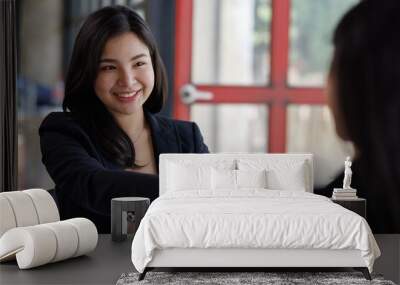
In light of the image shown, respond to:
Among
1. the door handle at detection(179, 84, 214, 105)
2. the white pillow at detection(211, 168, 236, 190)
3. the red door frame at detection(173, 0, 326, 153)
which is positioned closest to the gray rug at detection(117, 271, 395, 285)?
the white pillow at detection(211, 168, 236, 190)

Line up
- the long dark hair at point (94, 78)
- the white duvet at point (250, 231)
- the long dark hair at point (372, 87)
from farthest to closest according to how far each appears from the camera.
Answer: the long dark hair at point (372, 87) → the long dark hair at point (94, 78) → the white duvet at point (250, 231)

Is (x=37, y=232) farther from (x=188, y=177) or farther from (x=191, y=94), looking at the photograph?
(x=191, y=94)

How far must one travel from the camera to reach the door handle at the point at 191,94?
6.12 meters

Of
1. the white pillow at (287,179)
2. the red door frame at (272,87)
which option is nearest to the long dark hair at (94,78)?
the red door frame at (272,87)

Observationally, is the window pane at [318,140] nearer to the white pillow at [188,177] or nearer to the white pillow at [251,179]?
the white pillow at [251,179]

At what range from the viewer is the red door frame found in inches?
240

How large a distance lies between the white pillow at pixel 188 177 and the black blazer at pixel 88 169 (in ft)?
1.01

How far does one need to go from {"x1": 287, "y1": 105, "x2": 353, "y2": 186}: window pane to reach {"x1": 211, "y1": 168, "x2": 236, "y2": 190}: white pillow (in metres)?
0.80

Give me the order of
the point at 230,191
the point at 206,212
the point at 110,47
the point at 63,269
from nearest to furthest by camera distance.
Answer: the point at 206,212 → the point at 63,269 → the point at 230,191 → the point at 110,47

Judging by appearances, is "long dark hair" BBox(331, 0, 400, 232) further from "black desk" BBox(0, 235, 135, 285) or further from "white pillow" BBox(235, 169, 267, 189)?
"black desk" BBox(0, 235, 135, 285)

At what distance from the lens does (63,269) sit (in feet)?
15.3

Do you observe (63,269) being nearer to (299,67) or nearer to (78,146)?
(78,146)

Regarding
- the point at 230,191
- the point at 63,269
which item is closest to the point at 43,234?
the point at 63,269

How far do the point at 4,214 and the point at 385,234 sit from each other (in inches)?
129
